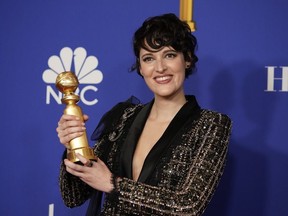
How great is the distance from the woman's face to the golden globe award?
9.5 inches

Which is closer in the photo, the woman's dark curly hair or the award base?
the award base

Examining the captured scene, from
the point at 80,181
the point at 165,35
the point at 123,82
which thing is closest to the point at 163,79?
the point at 165,35

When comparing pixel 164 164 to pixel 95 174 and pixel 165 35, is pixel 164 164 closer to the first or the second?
pixel 95 174

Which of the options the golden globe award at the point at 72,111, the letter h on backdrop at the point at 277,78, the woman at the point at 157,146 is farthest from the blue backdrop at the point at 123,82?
the golden globe award at the point at 72,111

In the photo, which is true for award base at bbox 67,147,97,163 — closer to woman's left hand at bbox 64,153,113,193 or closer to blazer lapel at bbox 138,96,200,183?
woman's left hand at bbox 64,153,113,193

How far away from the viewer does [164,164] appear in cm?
97

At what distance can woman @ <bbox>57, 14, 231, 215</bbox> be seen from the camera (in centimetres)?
85

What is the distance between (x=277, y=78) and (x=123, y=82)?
542mm

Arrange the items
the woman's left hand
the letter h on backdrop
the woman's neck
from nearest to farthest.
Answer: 1. the woman's left hand
2. the woman's neck
3. the letter h on backdrop

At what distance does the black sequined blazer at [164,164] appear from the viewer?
33.8 inches

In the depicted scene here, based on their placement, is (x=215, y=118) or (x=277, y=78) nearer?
(x=215, y=118)

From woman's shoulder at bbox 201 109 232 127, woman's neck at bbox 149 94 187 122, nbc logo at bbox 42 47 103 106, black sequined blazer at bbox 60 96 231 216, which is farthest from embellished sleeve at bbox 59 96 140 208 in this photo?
nbc logo at bbox 42 47 103 106

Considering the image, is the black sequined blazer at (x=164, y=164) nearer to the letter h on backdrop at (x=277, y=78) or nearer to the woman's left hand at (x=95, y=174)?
the woman's left hand at (x=95, y=174)

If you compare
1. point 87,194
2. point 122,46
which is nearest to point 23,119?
point 122,46
